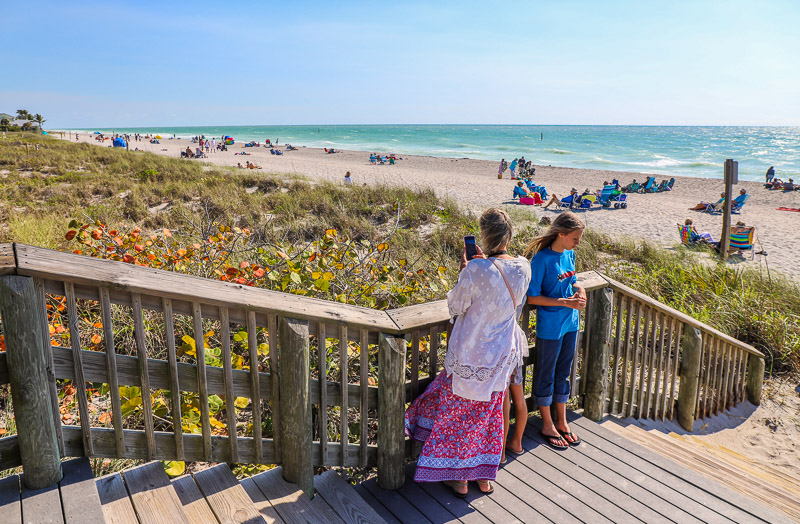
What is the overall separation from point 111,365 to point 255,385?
575mm

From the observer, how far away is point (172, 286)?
1.96 m

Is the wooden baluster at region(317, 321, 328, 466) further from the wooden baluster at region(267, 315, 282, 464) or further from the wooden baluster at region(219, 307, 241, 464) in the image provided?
the wooden baluster at region(219, 307, 241, 464)

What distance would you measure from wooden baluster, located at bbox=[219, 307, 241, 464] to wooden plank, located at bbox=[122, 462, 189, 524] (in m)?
0.29

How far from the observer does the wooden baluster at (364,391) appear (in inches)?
97.2

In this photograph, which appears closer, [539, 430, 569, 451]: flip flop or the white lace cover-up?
the white lace cover-up

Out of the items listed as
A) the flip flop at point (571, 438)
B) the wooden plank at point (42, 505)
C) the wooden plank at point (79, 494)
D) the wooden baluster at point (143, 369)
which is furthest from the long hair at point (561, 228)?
the wooden plank at point (42, 505)

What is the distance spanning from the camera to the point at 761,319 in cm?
654

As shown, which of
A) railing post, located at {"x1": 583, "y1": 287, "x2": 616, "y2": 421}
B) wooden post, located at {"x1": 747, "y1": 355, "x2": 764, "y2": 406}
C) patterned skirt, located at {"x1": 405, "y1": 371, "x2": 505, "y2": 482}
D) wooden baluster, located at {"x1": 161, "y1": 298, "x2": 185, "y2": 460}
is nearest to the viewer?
wooden baluster, located at {"x1": 161, "y1": 298, "x2": 185, "y2": 460}

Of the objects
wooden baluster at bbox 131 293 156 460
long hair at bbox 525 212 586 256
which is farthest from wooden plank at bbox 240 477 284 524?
long hair at bbox 525 212 586 256

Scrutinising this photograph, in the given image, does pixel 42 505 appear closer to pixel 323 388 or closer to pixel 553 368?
pixel 323 388

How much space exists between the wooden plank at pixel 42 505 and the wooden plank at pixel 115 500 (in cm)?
15

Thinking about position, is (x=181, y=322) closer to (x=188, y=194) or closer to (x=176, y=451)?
(x=176, y=451)

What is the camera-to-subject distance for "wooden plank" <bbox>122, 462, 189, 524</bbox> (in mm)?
1955

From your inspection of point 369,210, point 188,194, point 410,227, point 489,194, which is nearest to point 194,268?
point 410,227
